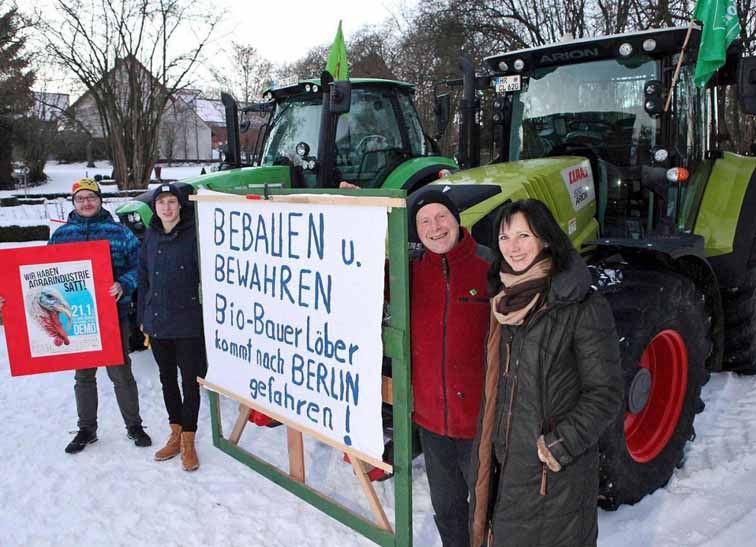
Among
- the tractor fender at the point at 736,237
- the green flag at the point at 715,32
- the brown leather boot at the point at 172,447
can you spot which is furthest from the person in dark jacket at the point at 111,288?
the tractor fender at the point at 736,237

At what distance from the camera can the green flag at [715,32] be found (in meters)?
3.49

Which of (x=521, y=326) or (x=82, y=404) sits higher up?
(x=521, y=326)

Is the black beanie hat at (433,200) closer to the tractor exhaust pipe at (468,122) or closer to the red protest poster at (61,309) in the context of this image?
the tractor exhaust pipe at (468,122)

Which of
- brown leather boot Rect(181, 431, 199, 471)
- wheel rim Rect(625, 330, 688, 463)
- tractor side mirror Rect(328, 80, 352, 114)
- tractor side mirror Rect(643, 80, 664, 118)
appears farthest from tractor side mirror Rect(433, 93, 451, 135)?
brown leather boot Rect(181, 431, 199, 471)

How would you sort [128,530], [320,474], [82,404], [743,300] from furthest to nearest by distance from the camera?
[743,300]
[82,404]
[320,474]
[128,530]

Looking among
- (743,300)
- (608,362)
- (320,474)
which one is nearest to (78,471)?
(320,474)

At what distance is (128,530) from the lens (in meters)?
3.09

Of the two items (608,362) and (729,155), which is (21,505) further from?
(729,155)

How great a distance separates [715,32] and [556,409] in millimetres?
2824

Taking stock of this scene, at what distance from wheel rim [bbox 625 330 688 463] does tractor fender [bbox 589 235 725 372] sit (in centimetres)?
46

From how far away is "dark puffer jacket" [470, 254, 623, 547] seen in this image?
1809 millimetres

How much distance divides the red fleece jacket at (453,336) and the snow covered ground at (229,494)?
1021 mm

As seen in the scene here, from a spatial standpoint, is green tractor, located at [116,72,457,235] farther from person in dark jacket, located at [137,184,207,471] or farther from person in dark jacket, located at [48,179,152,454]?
person in dark jacket, located at [137,184,207,471]

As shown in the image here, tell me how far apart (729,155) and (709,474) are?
241 cm
